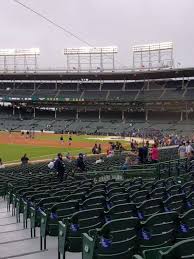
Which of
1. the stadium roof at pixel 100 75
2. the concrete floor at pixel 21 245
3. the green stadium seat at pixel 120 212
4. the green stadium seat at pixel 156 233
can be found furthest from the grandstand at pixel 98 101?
the green stadium seat at pixel 156 233

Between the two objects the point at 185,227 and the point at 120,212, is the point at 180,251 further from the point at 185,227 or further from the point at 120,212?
the point at 120,212

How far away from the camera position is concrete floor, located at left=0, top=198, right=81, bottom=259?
22.6 ft

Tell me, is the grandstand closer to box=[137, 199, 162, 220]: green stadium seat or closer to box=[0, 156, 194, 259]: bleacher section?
box=[0, 156, 194, 259]: bleacher section

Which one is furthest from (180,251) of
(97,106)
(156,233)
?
(97,106)

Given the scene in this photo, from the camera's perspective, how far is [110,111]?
9188 cm

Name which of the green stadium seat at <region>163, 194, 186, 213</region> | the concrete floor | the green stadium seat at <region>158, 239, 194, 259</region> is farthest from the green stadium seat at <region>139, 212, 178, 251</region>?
the concrete floor

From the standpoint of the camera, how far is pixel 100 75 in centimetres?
8819

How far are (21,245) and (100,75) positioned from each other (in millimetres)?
81507

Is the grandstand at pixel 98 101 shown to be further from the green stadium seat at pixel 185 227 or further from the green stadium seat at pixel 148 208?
the green stadium seat at pixel 185 227

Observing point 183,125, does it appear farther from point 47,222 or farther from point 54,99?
point 47,222

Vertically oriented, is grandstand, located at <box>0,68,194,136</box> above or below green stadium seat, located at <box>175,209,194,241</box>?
above

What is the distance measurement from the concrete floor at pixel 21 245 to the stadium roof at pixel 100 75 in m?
70.1

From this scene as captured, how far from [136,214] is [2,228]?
4214 millimetres

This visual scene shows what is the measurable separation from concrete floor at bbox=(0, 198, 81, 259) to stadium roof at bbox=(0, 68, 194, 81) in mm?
70122
